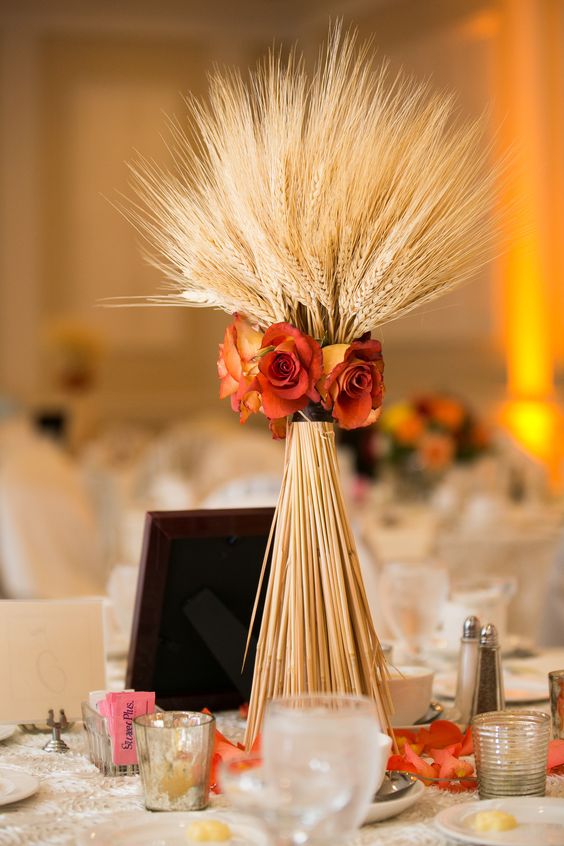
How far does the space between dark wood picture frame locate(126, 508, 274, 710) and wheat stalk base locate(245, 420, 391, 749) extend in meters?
0.24

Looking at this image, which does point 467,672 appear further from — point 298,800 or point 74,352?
point 74,352

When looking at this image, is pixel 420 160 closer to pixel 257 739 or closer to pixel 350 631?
pixel 350 631

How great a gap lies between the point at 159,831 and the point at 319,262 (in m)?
0.50

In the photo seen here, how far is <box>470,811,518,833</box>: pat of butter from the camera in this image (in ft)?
3.14

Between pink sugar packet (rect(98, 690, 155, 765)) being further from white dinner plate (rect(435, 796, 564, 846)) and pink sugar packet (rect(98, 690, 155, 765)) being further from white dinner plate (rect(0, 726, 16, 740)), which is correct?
white dinner plate (rect(435, 796, 564, 846))

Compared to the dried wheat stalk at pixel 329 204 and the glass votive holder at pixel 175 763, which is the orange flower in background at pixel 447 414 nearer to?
the dried wheat stalk at pixel 329 204

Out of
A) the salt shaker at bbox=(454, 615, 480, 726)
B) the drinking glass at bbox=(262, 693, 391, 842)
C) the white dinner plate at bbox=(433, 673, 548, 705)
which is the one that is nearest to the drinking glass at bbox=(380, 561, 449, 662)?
the white dinner plate at bbox=(433, 673, 548, 705)

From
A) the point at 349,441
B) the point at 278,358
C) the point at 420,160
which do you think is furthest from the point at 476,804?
the point at 349,441

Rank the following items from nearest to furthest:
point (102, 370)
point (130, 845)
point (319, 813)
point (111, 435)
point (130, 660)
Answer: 1. point (319, 813)
2. point (130, 845)
3. point (130, 660)
4. point (111, 435)
5. point (102, 370)

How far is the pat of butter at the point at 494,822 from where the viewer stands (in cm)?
96

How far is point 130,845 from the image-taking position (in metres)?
0.94

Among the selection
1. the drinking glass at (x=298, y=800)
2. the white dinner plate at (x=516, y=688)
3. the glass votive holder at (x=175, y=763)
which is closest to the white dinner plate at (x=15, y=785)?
the glass votive holder at (x=175, y=763)

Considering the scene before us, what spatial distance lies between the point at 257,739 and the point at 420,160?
0.55 m

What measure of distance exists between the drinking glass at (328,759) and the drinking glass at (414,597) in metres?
0.88
